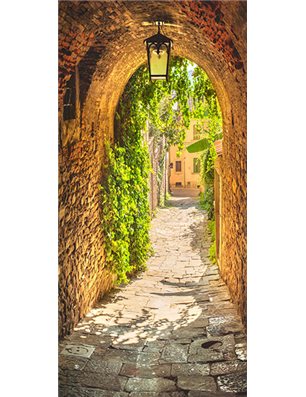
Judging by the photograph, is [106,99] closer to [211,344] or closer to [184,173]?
[211,344]

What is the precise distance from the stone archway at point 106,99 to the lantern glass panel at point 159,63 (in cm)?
33

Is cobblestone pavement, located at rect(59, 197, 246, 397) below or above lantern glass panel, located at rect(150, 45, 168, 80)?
below

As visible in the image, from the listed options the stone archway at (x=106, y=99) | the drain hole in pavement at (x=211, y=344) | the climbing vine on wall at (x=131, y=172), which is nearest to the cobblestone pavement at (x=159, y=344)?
the drain hole in pavement at (x=211, y=344)

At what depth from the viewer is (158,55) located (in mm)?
5152

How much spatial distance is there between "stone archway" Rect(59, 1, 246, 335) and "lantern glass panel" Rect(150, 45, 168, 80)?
33cm

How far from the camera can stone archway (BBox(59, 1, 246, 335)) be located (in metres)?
4.38

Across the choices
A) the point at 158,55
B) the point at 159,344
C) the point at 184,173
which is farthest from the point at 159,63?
the point at 184,173

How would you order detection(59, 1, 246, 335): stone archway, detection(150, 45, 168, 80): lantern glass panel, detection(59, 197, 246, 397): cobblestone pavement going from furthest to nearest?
detection(150, 45, 168, 80): lantern glass panel < detection(59, 1, 246, 335): stone archway < detection(59, 197, 246, 397): cobblestone pavement

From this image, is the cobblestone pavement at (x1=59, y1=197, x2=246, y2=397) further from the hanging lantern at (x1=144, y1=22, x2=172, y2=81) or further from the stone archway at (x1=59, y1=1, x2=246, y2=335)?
the hanging lantern at (x1=144, y1=22, x2=172, y2=81)

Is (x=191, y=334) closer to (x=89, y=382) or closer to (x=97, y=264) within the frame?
(x=89, y=382)

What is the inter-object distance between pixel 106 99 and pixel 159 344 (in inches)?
133

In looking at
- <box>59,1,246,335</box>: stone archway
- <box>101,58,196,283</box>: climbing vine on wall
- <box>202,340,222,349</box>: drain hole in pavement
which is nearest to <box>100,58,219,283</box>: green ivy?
<box>101,58,196,283</box>: climbing vine on wall
